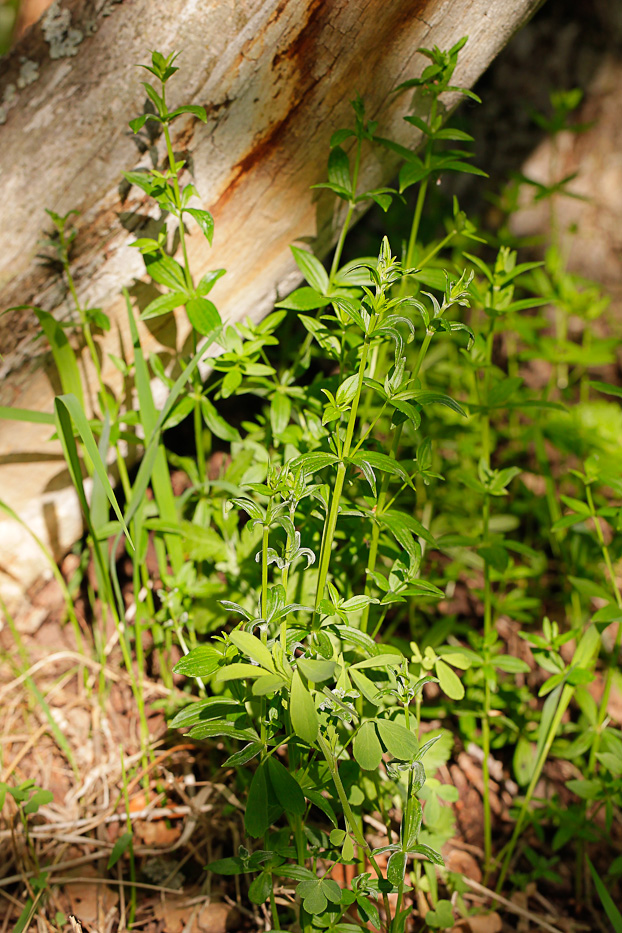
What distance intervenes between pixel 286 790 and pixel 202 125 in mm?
1360

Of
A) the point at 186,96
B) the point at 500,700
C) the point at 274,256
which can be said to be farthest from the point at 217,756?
the point at 186,96

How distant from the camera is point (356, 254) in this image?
7.94 ft

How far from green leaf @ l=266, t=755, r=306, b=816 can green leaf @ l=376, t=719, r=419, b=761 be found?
152mm

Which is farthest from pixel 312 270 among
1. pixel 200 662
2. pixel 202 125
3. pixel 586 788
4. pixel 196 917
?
pixel 196 917

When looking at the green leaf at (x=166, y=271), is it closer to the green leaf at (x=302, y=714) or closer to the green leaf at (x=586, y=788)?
the green leaf at (x=302, y=714)

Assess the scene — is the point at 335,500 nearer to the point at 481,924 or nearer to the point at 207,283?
the point at 207,283

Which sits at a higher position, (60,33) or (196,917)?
(60,33)

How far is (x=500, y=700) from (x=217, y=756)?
2.32ft

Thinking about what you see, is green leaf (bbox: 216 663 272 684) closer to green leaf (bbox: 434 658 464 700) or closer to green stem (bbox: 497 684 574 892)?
green leaf (bbox: 434 658 464 700)

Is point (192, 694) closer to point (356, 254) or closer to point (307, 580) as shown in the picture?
point (307, 580)

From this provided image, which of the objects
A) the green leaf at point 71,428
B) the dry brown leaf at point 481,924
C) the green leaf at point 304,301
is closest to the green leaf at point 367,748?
the green leaf at point 71,428

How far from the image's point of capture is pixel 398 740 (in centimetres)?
96

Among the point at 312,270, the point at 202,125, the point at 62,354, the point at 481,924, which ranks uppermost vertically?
the point at 202,125

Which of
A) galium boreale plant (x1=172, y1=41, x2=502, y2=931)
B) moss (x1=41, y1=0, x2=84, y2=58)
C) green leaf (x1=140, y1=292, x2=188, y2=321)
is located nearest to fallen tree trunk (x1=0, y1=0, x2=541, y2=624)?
moss (x1=41, y1=0, x2=84, y2=58)
